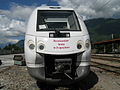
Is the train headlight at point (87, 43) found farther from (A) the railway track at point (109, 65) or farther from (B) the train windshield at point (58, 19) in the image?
(A) the railway track at point (109, 65)

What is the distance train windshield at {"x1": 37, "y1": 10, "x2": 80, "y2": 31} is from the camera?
16.8 feet

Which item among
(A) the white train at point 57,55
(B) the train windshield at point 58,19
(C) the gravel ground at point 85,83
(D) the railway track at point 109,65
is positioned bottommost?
(D) the railway track at point 109,65

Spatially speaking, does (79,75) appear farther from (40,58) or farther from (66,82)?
(40,58)

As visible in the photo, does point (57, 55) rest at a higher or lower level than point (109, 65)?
higher

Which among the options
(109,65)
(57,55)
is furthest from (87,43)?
(109,65)

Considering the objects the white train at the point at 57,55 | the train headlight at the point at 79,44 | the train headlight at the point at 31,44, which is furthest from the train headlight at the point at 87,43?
Result: the train headlight at the point at 31,44

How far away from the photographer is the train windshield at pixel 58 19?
16.8ft

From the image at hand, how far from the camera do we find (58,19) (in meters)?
5.51

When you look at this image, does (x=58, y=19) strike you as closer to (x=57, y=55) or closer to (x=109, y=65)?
(x=57, y=55)

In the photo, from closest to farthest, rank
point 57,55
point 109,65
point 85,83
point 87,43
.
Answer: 1. point 57,55
2. point 87,43
3. point 85,83
4. point 109,65

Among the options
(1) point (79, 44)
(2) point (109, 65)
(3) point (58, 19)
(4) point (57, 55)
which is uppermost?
(3) point (58, 19)

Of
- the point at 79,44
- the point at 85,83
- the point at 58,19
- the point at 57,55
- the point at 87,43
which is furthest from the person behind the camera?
the point at 85,83

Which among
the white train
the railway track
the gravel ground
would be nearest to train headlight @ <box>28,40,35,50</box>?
the white train

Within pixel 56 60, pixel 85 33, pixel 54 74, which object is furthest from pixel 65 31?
pixel 54 74
